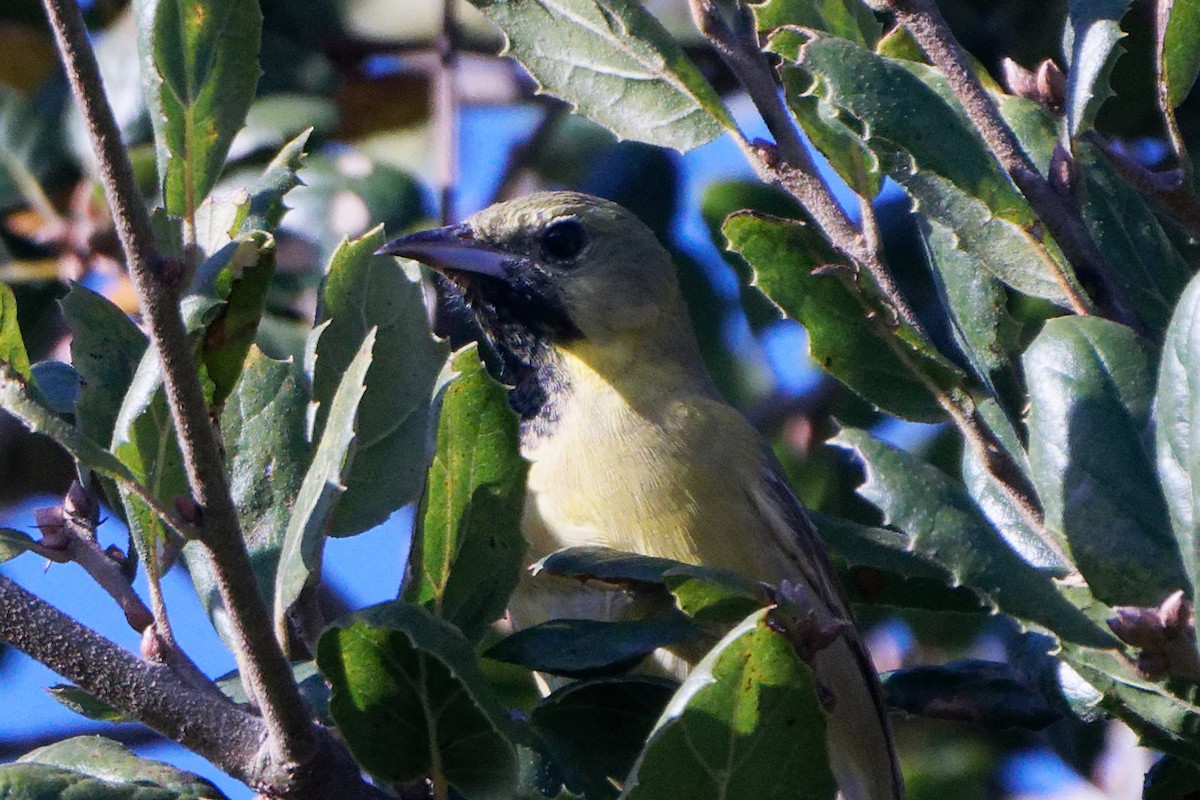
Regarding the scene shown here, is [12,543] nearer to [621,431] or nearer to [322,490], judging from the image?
[322,490]

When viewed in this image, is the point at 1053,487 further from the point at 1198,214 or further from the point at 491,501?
the point at 491,501

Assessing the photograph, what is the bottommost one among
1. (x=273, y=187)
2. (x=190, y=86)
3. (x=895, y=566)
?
(x=895, y=566)

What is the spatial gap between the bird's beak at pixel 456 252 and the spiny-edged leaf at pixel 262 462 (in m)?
1.77

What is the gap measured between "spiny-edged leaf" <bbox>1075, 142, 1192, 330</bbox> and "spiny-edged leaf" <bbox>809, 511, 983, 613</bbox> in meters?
0.54

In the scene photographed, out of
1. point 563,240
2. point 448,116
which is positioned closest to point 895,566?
point 563,240

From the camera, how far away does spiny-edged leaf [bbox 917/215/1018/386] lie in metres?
2.57

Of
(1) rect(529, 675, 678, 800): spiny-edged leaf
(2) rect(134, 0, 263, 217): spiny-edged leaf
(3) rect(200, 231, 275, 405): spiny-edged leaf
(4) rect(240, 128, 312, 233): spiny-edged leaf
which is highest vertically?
(2) rect(134, 0, 263, 217): spiny-edged leaf

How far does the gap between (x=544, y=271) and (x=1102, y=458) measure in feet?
8.51

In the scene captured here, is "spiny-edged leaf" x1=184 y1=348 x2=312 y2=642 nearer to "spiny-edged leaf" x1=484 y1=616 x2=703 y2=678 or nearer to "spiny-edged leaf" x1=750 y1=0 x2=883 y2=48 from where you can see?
"spiny-edged leaf" x1=484 y1=616 x2=703 y2=678

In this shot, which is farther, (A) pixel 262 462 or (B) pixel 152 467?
(A) pixel 262 462

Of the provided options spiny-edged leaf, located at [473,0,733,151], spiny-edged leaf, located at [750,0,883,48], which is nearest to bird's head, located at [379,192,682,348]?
spiny-edged leaf, located at [473,0,733,151]

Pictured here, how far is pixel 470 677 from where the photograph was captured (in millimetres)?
1964

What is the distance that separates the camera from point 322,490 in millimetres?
1949

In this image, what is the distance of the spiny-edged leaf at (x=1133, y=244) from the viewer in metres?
2.57
